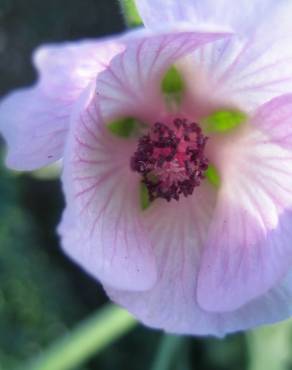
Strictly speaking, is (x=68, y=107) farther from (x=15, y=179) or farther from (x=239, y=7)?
(x=15, y=179)

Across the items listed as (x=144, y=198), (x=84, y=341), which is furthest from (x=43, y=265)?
(x=144, y=198)

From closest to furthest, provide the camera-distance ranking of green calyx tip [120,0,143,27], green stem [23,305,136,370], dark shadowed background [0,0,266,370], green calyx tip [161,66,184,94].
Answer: green calyx tip [120,0,143,27], green calyx tip [161,66,184,94], green stem [23,305,136,370], dark shadowed background [0,0,266,370]

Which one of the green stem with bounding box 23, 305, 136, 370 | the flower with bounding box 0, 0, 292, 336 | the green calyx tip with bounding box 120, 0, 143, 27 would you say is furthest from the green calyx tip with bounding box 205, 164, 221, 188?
the green stem with bounding box 23, 305, 136, 370

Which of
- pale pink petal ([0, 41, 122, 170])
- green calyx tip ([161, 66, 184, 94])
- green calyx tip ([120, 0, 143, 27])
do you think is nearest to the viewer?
pale pink petal ([0, 41, 122, 170])

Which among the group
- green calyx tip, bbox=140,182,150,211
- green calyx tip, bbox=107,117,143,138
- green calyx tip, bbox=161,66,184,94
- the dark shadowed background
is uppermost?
green calyx tip, bbox=161,66,184,94

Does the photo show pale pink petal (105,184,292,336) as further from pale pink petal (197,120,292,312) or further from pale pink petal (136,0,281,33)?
pale pink petal (136,0,281,33)

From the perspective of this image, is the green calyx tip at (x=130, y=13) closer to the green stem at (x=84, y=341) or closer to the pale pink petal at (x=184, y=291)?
the pale pink petal at (x=184, y=291)
